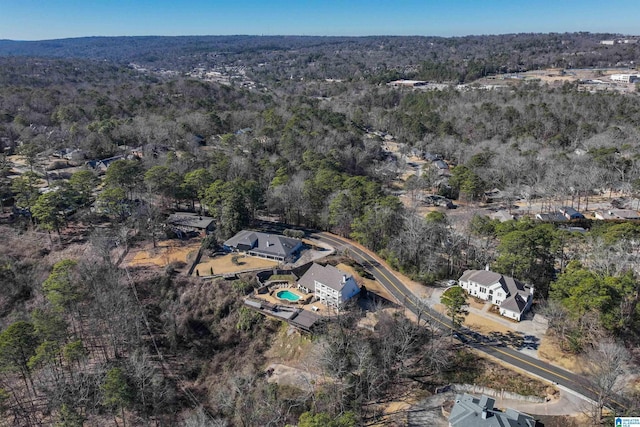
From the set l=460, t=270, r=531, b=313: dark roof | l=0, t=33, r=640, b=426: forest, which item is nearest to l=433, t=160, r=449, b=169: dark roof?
l=0, t=33, r=640, b=426: forest

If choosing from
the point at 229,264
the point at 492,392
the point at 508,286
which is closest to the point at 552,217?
the point at 508,286

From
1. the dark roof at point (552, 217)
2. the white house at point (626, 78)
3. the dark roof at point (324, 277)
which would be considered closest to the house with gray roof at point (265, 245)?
the dark roof at point (324, 277)

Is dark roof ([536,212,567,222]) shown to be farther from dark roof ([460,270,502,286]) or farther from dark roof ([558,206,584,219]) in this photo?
dark roof ([460,270,502,286])

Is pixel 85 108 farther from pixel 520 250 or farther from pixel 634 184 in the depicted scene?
pixel 634 184

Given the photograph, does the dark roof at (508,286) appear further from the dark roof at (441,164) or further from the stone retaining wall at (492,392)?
the dark roof at (441,164)

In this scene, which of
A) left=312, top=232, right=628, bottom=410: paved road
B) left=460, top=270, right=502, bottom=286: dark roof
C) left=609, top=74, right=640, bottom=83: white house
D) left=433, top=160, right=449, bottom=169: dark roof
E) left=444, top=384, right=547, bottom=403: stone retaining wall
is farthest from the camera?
left=609, top=74, right=640, bottom=83: white house

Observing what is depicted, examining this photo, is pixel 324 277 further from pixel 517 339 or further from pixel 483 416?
pixel 483 416
